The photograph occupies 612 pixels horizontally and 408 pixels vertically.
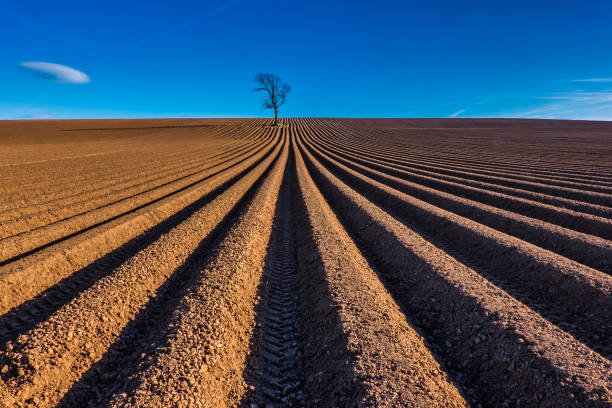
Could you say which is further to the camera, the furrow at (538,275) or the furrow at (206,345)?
the furrow at (538,275)

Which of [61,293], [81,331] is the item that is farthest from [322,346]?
[61,293]

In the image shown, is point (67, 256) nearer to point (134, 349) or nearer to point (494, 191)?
point (134, 349)

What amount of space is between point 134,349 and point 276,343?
62.4 inches

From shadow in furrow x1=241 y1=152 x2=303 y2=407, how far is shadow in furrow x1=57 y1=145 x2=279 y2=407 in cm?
98

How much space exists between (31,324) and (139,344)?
155 centimetres

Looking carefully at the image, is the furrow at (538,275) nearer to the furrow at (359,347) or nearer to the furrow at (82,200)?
the furrow at (359,347)

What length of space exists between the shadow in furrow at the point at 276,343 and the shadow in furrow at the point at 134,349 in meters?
0.98

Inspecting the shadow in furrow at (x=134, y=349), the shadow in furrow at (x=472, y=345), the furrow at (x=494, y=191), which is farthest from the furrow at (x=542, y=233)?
the shadow in furrow at (x=134, y=349)

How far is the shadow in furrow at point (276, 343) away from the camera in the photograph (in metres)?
2.64

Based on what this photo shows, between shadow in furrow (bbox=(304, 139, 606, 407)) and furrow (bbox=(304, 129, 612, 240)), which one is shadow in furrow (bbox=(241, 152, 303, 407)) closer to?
shadow in furrow (bbox=(304, 139, 606, 407))

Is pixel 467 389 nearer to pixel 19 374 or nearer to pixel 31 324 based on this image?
pixel 19 374

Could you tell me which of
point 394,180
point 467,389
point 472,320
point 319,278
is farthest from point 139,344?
point 394,180

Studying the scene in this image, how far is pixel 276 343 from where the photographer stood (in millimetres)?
3301

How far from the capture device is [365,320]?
334cm
